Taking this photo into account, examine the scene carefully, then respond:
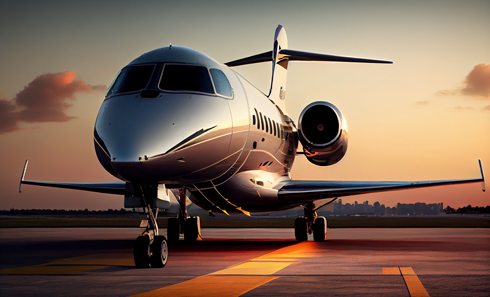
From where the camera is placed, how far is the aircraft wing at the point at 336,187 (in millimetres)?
14789

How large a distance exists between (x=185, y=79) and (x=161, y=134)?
1.71m

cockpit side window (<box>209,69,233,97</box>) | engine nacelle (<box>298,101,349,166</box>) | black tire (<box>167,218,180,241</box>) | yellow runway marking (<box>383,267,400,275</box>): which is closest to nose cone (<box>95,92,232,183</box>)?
cockpit side window (<box>209,69,233,97</box>)

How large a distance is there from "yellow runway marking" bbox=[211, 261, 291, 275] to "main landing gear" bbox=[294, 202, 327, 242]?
26.3 ft

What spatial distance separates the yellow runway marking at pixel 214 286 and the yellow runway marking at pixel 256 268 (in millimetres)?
510

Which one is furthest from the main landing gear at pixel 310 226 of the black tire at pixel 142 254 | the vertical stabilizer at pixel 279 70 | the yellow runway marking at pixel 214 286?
the yellow runway marking at pixel 214 286

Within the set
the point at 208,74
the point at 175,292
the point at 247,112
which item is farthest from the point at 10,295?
the point at 247,112

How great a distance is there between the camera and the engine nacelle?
16.8 metres

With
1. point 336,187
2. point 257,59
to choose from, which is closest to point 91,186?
point 336,187

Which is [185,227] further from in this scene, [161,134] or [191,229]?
[161,134]

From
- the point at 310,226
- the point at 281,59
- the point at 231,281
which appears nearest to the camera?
the point at 231,281

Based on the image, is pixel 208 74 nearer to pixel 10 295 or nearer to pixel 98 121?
pixel 98 121

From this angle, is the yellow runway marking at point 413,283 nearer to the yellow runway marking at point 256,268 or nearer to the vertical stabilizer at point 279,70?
the yellow runway marking at point 256,268

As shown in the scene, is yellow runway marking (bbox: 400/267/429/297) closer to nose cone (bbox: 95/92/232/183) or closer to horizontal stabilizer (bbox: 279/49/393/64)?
nose cone (bbox: 95/92/232/183)

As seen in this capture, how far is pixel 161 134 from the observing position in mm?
8469
